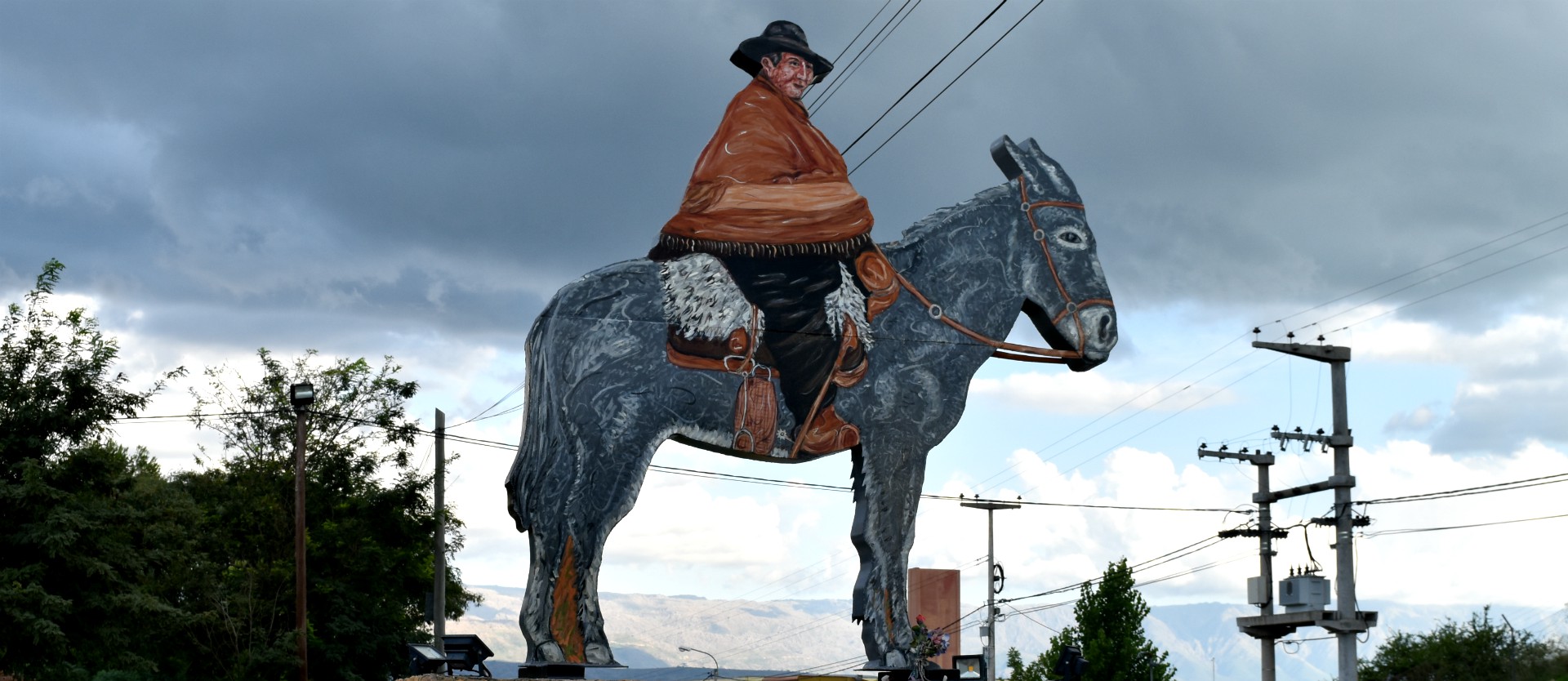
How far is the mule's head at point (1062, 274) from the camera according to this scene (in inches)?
840

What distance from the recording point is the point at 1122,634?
65.7 m

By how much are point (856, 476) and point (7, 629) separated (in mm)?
18287

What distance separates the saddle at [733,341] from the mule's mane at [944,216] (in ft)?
5.69

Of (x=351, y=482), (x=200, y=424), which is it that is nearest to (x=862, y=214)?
(x=351, y=482)

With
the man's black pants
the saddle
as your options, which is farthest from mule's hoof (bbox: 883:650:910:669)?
the man's black pants

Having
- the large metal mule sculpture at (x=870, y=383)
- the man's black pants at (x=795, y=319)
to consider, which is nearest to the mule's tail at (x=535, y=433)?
the large metal mule sculpture at (x=870, y=383)

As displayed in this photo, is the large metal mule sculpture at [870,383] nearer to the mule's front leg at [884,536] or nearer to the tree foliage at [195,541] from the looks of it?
the mule's front leg at [884,536]

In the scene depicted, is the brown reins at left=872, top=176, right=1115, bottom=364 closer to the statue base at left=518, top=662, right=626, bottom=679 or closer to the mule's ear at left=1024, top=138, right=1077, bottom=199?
the mule's ear at left=1024, top=138, right=1077, bottom=199

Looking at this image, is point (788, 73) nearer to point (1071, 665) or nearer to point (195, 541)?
point (1071, 665)

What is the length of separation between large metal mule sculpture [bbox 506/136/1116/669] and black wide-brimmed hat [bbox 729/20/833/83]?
260cm

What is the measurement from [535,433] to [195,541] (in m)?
18.9

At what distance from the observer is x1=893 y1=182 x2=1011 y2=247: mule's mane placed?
68.7 feet

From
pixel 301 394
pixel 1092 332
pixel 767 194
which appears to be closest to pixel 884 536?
pixel 1092 332

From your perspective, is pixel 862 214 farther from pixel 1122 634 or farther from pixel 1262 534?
pixel 1122 634
